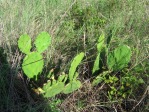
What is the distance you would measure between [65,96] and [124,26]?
0.94 metres

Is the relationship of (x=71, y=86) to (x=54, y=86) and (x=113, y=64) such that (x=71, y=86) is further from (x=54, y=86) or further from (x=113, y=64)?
(x=113, y=64)

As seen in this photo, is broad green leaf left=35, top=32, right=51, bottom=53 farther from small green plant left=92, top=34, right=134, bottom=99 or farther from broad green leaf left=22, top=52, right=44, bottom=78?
small green plant left=92, top=34, right=134, bottom=99

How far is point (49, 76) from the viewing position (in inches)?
63.9

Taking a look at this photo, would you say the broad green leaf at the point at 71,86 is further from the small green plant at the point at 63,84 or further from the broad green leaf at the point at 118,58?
the broad green leaf at the point at 118,58

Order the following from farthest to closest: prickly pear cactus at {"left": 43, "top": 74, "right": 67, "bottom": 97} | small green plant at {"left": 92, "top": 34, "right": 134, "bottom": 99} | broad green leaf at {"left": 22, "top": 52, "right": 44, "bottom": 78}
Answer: small green plant at {"left": 92, "top": 34, "right": 134, "bottom": 99}
broad green leaf at {"left": 22, "top": 52, "right": 44, "bottom": 78}
prickly pear cactus at {"left": 43, "top": 74, "right": 67, "bottom": 97}

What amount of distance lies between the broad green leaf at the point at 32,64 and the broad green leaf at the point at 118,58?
18.6 inches

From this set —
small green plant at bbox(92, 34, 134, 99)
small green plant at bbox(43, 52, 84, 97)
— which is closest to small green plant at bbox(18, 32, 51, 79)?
small green plant at bbox(43, 52, 84, 97)

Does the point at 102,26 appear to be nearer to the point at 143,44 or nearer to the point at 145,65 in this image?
the point at 143,44

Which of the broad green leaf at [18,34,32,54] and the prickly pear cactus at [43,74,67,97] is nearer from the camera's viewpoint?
the prickly pear cactus at [43,74,67,97]

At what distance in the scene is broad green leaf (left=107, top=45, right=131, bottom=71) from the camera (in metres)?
1.65

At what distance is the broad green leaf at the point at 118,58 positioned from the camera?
64.9 inches

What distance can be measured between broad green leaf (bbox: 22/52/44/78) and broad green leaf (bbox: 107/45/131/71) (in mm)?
471

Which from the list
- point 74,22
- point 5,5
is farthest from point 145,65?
point 5,5

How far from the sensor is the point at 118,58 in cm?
169
